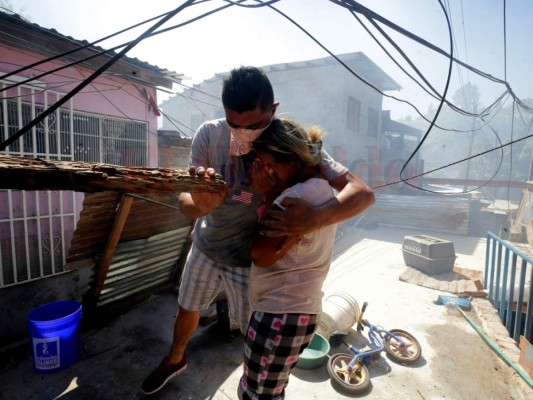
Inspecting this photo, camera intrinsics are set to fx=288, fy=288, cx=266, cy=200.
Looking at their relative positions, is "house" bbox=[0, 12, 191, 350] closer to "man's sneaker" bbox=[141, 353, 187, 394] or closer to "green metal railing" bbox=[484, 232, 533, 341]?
"man's sneaker" bbox=[141, 353, 187, 394]

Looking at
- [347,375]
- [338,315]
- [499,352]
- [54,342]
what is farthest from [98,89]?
[499,352]

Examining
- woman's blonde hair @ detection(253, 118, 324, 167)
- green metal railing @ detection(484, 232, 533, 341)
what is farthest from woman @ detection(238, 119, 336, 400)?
green metal railing @ detection(484, 232, 533, 341)

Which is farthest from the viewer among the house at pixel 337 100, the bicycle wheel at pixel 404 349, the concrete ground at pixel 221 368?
the house at pixel 337 100

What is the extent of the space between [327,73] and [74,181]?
18943 mm

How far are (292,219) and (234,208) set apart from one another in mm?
927

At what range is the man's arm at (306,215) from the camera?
1320mm

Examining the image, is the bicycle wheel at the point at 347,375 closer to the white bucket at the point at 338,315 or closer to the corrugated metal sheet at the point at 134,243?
the white bucket at the point at 338,315

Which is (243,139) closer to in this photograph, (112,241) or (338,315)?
(112,241)

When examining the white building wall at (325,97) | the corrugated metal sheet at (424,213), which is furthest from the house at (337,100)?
the corrugated metal sheet at (424,213)

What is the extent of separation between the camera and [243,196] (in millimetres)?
2121

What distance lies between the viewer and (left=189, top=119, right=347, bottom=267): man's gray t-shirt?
209 centimetres

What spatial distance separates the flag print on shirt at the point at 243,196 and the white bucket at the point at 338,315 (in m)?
2.32

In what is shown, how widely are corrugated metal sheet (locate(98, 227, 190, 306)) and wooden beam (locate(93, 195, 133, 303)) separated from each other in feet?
0.49

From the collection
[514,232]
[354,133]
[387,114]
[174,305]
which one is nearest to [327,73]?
[354,133]
